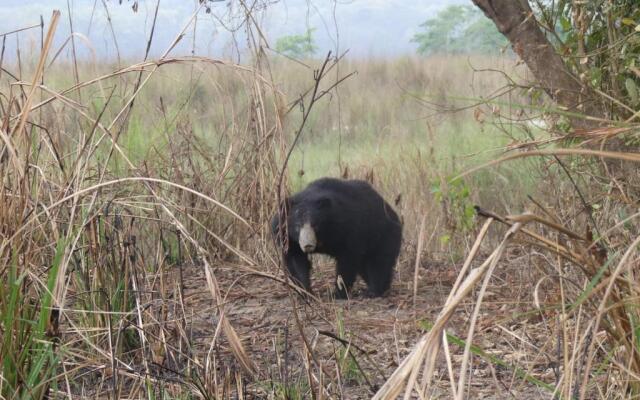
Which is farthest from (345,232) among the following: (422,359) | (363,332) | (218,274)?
(422,359)

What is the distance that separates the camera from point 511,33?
523 cm

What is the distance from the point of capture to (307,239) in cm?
628

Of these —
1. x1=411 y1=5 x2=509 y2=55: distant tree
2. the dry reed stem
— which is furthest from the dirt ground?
x1=411 y1=5 x2=509 y2=55: distant tree

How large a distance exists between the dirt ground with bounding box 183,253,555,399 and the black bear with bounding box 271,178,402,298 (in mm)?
184

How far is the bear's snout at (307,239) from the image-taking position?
20.5ft

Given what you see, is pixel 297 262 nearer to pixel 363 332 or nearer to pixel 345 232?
pixel 345 232

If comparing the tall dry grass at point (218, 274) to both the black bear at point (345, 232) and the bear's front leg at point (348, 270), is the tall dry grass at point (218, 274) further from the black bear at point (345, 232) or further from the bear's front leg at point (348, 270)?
the bear's front leg at point (348, 270)

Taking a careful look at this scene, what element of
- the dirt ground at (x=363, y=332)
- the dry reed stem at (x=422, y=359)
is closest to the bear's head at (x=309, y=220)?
the dirt ground at (x=363, y=332)

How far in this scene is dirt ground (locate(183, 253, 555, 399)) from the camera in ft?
12.4

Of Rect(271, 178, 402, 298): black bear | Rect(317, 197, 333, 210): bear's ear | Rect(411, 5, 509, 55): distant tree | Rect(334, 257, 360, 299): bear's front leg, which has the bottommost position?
Rect(334, 257, 360, 299): bear's front leg

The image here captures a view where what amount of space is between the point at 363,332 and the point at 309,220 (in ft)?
4.97

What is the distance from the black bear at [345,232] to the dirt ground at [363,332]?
0.18 metres

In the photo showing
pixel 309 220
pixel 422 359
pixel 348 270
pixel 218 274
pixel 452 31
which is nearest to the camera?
pixel 422 359

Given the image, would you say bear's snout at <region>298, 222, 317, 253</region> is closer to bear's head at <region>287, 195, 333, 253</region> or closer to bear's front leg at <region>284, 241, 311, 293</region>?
bear's head at <region>287, 195, 333, 253</region>
